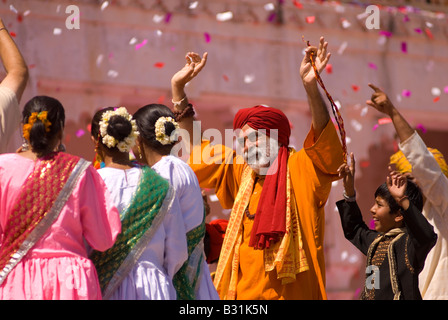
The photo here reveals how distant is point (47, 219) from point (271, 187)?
169 centimetres

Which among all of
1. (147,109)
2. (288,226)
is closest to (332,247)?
(288,226)

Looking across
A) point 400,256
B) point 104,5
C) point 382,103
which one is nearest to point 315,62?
point 382,103

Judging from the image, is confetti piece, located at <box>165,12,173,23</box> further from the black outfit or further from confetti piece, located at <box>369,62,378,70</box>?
the black outfit

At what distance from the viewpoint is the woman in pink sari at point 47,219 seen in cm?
381

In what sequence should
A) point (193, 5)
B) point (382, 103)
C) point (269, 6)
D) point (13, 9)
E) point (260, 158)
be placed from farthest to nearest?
point (269, 6)
point (193, 5)
point (13, 9)
point (260, 158)
point (382, 103)

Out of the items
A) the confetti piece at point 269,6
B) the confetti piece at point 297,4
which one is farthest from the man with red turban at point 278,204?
the confetti piece at point 297,4

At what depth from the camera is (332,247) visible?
905cm

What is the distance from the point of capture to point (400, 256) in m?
5.02

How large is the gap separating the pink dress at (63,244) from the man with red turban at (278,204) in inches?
52.6

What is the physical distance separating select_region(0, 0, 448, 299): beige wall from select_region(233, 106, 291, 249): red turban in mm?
2975

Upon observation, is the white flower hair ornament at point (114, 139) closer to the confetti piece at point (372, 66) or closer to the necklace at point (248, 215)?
the necklace at point (248, 215)

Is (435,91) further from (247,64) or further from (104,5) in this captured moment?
(104,5)
